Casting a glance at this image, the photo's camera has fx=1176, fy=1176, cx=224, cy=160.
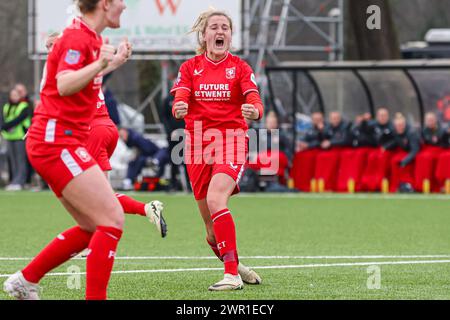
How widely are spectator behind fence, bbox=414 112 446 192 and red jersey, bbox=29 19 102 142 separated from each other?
55.0 feet

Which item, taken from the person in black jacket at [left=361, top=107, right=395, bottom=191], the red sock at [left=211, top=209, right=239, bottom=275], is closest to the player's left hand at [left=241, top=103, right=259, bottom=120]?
the red sock at [left=211, top=209, right=239, bottom=275]

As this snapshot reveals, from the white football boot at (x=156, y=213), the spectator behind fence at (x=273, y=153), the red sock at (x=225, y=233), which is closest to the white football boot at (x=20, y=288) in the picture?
the red sock at (x=225, y=233)

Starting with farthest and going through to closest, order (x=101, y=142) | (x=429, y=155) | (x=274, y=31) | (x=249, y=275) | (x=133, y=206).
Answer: (x=274, y=31) → (x=429, y=155) → (x=101, y=142) → (x=133, y=206) → (x=249, y=275)

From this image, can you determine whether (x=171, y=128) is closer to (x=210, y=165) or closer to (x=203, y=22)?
(x=203, y=22)

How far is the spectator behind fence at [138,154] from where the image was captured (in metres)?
24.2

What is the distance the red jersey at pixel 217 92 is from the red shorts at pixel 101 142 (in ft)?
5.75

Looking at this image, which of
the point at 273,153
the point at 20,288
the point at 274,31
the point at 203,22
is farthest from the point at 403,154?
the point at 20,288

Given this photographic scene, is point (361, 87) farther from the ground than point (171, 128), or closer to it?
farther from the ground

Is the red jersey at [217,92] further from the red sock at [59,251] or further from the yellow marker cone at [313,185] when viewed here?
the yellow marker cone at [313,185]

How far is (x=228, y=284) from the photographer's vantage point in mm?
8766

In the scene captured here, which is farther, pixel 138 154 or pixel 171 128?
pixel 138 154

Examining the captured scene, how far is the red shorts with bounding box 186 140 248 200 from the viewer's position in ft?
30.3

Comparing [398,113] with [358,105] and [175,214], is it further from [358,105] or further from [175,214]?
[175,214]

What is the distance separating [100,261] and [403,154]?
17.2 metres
